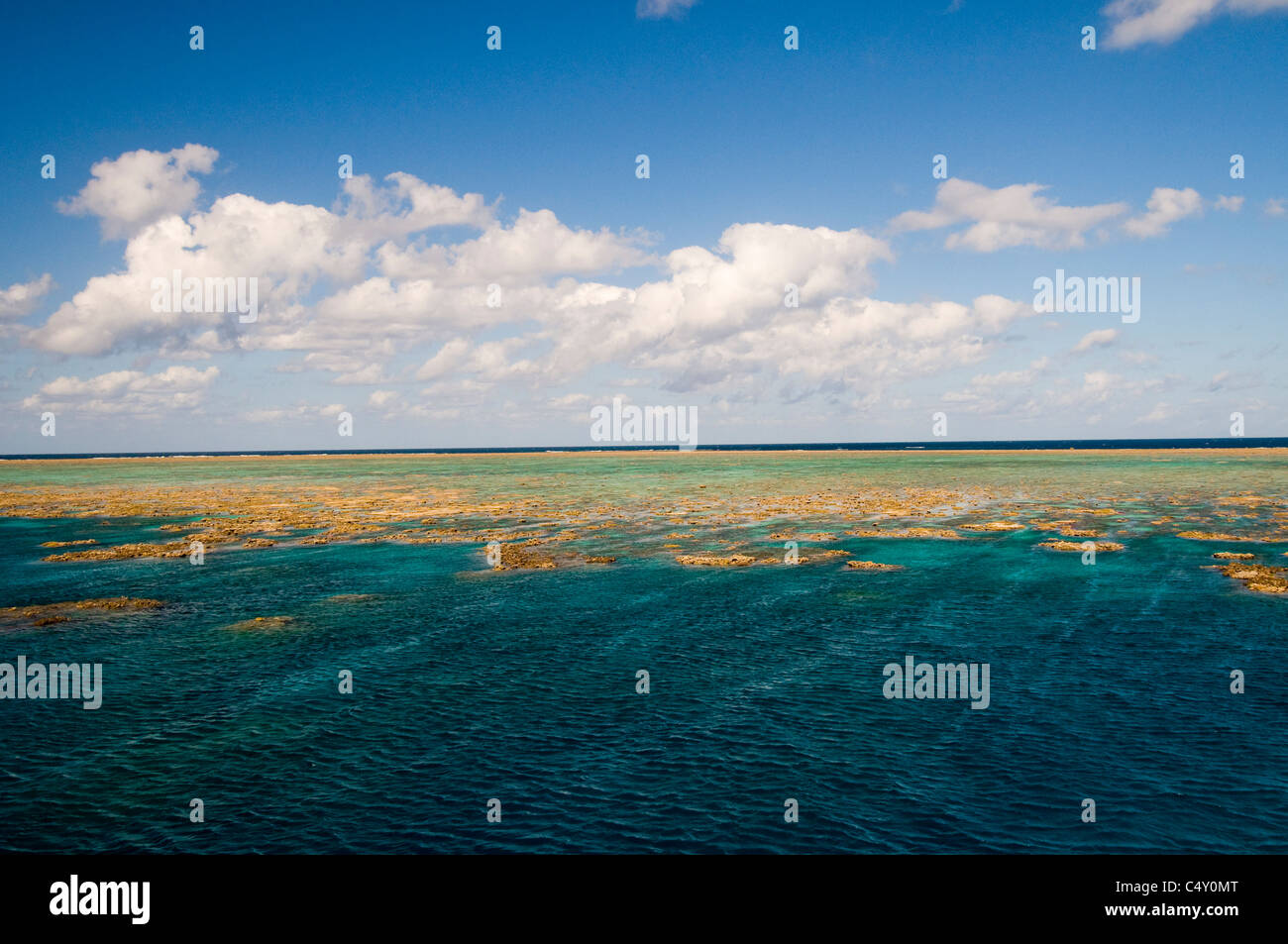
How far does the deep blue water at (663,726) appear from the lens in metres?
20.1

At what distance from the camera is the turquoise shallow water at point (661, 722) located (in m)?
20.1

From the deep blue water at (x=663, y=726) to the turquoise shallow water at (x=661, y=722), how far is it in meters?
0.13

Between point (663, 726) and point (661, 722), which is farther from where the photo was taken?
point (661, 722)

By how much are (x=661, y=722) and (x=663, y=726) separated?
0.38m

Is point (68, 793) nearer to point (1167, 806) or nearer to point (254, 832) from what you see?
point (254, 832)

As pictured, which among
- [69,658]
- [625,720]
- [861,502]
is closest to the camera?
[625,720]

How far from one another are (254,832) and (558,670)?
48.4 ft

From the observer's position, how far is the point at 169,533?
79562 millimetres

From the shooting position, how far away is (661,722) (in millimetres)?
27219

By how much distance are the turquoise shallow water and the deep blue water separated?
127 millimetres

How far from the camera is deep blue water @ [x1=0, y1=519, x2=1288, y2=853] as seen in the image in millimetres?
20062

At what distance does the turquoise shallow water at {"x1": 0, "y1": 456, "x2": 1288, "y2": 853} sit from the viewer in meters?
20.1
